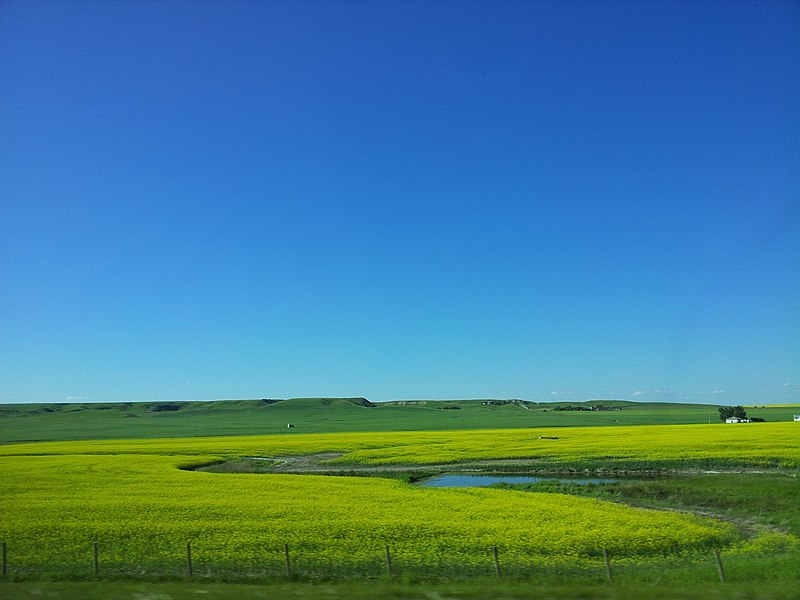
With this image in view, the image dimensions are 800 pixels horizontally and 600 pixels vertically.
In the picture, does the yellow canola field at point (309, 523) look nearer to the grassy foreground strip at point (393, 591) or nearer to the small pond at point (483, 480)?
the grassy foreground strip at point (393, 591)

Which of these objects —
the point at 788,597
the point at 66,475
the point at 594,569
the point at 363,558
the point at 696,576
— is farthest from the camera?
the point at 66,475

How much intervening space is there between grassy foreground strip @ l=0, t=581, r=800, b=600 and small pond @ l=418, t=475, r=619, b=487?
29.3 meters

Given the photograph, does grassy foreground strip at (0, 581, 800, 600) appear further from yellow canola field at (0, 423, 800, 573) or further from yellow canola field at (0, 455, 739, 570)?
yellow canola field at (0, 455, 739, 570)

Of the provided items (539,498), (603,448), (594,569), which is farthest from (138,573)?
(603,448)

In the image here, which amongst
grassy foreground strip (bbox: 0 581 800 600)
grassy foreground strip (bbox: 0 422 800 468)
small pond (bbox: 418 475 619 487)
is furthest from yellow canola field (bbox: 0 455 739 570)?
grassy foreground strip (bbox: 0 422 800 468)

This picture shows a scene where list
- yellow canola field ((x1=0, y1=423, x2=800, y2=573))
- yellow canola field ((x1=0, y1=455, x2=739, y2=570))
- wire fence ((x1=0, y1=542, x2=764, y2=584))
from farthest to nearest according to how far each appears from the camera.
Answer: yellow canola field ((x1=0, y1=455, x2=739, y2=570)), yellow canola field ((x1=0, y1=423, x2=800, y2=573)), wire fence ((x1=0, y1=542, x2=764, y2=584))

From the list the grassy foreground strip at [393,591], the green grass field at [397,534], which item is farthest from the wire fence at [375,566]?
the grassy foreground strip at [393,591]

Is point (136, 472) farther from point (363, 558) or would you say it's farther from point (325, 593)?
point (325, 593)

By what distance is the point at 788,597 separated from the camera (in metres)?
17.8

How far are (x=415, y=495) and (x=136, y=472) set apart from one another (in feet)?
97.4

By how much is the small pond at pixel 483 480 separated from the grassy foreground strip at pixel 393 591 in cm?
2931

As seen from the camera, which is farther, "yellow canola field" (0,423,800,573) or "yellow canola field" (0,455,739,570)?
"yellow canola field" (0,455,739,570)

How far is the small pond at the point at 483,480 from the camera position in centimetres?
5016

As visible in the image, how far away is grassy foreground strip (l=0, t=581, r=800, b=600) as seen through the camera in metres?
18.9
